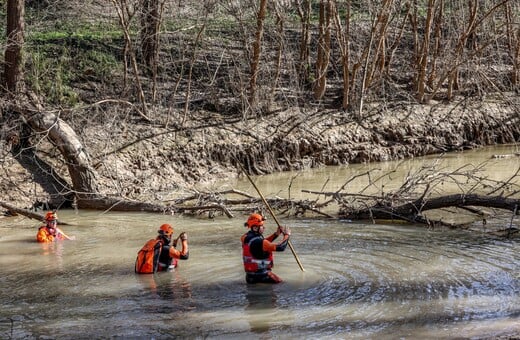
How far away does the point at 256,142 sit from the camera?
23.1 meters

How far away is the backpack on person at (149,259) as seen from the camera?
11.9m

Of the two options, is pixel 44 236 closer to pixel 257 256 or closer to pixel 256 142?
pixel 257 256

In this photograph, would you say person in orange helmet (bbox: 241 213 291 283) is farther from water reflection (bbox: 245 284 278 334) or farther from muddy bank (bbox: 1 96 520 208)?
muddy bank (bbox: 1 96 520 208)

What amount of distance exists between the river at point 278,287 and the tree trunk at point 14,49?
228 inches

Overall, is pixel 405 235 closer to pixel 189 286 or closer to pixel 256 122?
pixel 189 286

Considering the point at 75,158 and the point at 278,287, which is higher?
the point at 75,158

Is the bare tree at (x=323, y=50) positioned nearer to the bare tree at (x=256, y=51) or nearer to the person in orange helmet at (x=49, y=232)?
the bare tree at (x=256, y=51)

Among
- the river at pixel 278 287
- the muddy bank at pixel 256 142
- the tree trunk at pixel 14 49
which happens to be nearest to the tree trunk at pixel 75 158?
the muddy bank at pixel 256 142

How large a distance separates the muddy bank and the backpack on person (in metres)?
5.89

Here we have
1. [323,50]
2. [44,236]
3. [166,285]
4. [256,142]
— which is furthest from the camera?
[323,50]

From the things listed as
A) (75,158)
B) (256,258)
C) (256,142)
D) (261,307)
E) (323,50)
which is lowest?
(261,307)

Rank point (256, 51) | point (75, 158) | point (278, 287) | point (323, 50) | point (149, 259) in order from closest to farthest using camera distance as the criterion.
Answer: point (278, 287) → point (149, 259) → point (75, 158) → point (256, 51) → point (323, 50)

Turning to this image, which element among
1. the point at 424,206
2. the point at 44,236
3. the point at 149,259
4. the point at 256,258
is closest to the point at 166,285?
the point at 149,259

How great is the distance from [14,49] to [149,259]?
10.7m
